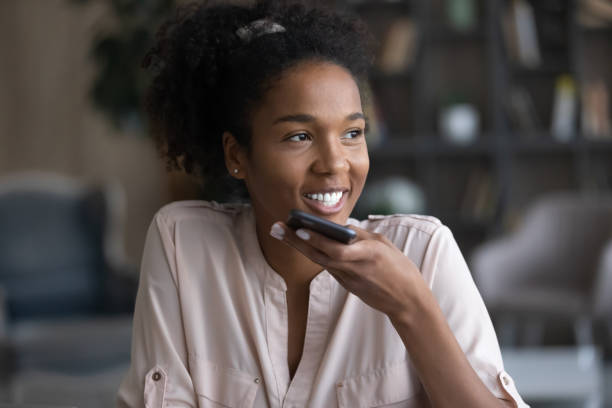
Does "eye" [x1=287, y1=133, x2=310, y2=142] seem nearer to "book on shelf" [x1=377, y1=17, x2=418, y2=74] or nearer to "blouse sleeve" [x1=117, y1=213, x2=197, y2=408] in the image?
"blouse sleeve" [x1=117, y1=213, x2=197, y2=408]

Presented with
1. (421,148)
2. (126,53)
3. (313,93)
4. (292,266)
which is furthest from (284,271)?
(421,148)

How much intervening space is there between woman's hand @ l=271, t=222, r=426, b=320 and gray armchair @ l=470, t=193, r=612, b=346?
2.57 metres

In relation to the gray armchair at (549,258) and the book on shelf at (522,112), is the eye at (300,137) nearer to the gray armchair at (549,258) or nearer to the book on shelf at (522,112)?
the gray armchair at (549,258)

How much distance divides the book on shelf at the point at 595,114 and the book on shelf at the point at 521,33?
36 centimetres

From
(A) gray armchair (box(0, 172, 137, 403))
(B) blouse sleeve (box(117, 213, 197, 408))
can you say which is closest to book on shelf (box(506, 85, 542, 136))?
(A) gray armchair (box(0, 172, 137, 403))

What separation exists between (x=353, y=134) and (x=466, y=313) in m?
0.30

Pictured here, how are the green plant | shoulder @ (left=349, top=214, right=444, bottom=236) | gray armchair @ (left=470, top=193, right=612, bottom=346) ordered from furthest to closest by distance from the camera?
the green plant, gray armchair @ (left=470, top=193, right=612, bottom=346), shoulder @ (left=349, top=214, right=444, bottom=236)

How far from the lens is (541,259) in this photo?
373 cm

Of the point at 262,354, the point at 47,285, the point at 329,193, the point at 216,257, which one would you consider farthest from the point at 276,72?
the point at 47,285

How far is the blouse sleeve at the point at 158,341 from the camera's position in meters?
1.08

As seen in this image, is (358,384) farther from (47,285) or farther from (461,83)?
(461,83)

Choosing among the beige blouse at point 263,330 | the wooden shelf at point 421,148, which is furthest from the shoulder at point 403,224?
the wooden shelf at point 421,148

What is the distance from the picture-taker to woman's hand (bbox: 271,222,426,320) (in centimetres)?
86

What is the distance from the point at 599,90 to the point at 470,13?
89 cm
